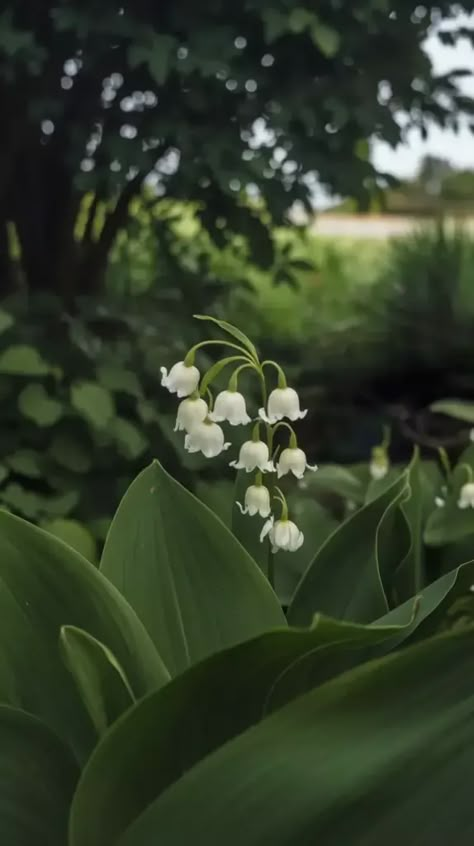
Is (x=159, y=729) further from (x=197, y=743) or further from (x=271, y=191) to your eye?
(x=271, y=191)

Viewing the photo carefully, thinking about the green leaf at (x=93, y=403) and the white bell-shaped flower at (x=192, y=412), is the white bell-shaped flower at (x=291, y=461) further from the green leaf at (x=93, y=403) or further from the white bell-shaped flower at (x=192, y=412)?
the green leaf at (x=93, y=403)

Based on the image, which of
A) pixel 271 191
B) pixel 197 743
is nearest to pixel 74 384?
pixel 271 191

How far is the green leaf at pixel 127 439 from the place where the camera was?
5.13 feet

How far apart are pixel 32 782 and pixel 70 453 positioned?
37.5 inches

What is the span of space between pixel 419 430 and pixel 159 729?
1572mm

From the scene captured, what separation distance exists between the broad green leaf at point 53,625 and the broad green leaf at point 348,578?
22cm

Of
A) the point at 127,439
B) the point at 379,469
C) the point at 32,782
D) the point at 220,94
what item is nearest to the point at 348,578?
the point at 32,782

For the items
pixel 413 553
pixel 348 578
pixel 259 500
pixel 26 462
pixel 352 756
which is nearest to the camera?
pixel 352 756

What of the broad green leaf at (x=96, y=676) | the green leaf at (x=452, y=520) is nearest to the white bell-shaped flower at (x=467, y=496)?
the green leaf at (x=452, y=520)

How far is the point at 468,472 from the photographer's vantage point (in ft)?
3.97

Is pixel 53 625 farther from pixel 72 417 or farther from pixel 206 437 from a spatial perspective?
pixel 72 417

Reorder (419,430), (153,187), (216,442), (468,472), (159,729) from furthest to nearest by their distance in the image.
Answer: (419,430) < (153,187) < (468,472) < (216,442) < (159,729)

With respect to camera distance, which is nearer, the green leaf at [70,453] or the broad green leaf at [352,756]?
the broad green leaf at [352,756]

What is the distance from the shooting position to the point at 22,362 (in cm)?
152
